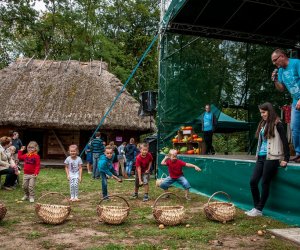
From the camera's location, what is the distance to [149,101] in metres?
13.3

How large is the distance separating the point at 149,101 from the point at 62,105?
7.45 meters

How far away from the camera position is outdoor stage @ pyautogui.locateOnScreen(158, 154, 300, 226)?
5.70 metres

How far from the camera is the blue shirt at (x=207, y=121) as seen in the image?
11260mm

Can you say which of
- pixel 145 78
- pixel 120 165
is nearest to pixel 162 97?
pixel 120 165

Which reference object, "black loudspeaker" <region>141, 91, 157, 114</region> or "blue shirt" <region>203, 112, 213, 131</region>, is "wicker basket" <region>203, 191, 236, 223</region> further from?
"black loudspeaker" <region>141, 91, 157, 114</region>

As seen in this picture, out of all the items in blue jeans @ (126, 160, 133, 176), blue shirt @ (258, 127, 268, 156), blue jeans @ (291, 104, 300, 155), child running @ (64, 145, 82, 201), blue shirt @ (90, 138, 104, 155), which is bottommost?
blue jeans @ (126, 160, 133, 176)

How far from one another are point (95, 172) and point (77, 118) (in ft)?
18.5

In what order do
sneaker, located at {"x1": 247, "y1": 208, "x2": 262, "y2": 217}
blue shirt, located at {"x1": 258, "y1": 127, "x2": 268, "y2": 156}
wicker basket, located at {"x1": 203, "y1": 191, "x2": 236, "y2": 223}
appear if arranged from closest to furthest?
wicker basket, located at {"x1": 203, "y1": 191, "x2": 236, "y2": 223} < blue shirt, located at {"x1": 258, "y1": 127, "x2": 268, "y2": 156} < sneaker, located at {"x1": 247, "y1": 208, "x2": 262, "y2": 217}

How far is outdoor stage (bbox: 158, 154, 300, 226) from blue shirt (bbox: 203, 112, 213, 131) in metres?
1.62

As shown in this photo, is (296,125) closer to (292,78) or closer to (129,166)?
(292,78)

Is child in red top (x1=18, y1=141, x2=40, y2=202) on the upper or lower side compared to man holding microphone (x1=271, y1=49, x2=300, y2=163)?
lower

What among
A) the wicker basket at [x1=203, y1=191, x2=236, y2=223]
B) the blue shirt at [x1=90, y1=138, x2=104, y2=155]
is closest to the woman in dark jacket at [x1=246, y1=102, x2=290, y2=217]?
the wicker basket at [x1=203, y1=191, x2=236, y2=223]

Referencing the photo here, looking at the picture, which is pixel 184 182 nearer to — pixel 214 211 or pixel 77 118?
pixel 214 211

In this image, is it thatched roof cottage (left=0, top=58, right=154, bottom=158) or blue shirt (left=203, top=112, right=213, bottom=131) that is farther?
thatched roof cottage (left=0, top=58, right=154, bottom=158)
